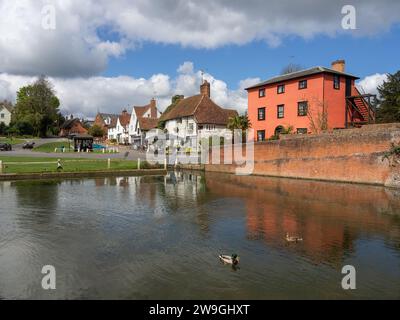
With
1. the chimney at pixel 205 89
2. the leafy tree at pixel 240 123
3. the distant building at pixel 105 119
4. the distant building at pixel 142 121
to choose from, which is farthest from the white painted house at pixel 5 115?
the leafy tree at pixel 240 123

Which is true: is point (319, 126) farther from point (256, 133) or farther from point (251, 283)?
point (251, 283)

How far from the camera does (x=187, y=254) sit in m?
11.4

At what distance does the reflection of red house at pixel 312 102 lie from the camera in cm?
3947

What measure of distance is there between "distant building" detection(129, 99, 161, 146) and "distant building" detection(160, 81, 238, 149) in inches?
665

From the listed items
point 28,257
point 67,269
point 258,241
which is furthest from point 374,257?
point 28,257

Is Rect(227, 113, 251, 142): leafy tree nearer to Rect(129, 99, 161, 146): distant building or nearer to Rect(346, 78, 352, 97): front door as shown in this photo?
Rect(346, 78, 352, 97): front door

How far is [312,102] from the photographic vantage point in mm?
40219

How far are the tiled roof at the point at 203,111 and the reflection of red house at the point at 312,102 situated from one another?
15177 mm

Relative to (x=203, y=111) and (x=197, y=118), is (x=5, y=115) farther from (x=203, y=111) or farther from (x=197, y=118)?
(x=197, y=118)

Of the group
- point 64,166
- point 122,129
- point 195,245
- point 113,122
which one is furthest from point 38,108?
point 195,245

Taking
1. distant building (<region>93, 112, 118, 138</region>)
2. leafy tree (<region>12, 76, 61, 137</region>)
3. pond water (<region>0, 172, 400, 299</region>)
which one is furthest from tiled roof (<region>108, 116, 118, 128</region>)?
pond water (<region>0, 172, 400, 299</region>)

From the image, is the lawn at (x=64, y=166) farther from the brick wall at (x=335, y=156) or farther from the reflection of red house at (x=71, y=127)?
the reflection of red house at (x=71, y=127)

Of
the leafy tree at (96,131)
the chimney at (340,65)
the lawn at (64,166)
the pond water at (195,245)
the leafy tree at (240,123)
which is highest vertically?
the chimney at (340,65)
